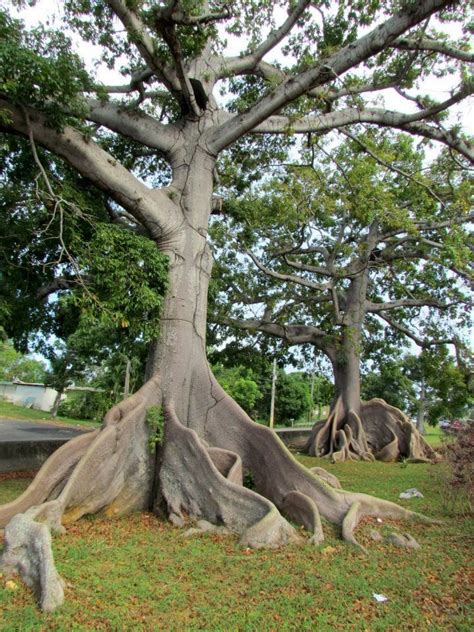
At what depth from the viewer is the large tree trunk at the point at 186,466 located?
5.65 m

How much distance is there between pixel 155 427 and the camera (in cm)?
688

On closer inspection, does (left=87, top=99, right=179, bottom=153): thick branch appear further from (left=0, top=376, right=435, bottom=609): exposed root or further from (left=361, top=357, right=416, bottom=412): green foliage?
(left=361, top=357, right=416, bottom=412): green foliage

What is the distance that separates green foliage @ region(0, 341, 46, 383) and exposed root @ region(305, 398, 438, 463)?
43810 mm

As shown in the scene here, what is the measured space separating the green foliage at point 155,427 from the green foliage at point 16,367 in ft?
163

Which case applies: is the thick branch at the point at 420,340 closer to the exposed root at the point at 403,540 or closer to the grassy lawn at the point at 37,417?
the exposed root at the point at 403,540

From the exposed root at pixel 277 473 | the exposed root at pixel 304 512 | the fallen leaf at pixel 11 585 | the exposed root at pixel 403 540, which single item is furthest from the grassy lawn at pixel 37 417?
the fallen leaf at pixel 11 585

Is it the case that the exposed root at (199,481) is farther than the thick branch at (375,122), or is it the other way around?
the thick branch at (375,122)

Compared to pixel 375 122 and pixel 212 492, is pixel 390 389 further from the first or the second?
pixel 212 492

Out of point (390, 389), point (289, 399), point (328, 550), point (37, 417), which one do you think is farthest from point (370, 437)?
point (289, 399)

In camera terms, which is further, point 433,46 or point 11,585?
point 433,46

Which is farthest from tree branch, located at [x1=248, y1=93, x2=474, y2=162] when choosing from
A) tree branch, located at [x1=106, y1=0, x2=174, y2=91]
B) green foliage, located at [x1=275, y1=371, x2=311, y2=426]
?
green foliage, located at [x1=275, y1=371, x2=311, y2=426]

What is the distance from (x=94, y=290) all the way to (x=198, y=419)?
2478 mm

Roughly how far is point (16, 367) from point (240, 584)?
55179 millimetres

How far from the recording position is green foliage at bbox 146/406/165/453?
6.84 meters
